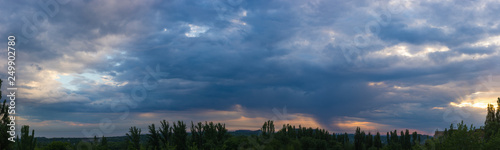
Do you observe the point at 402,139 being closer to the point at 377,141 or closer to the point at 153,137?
the point at 377,141

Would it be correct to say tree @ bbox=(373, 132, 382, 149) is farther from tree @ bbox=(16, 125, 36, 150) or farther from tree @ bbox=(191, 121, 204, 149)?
tree @ bbox=(16, 125, 36, 150)

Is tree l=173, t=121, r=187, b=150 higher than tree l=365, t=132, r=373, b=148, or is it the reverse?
tree l=173, t=121, r=187, b=150

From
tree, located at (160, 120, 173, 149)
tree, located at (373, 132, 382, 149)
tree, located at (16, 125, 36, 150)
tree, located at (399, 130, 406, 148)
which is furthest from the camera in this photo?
tree, located at (399, 130, 406, 148)

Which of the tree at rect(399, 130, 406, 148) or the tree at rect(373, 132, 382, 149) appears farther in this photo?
the tree at rect(399, 130, 406, 148)

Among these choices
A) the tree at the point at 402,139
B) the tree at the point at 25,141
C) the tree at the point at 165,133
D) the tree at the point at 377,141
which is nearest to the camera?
the tree at the point at 25,141

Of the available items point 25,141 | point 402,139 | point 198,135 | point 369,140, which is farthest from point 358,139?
point 25,141

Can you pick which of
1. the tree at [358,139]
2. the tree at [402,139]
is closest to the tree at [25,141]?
the tree at [358,139]

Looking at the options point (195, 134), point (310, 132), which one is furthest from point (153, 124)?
point (310, 132)

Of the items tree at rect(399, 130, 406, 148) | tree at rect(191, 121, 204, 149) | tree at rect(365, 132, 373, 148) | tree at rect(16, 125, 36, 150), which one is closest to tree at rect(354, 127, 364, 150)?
tree at rect(365, 132, 373, 148)

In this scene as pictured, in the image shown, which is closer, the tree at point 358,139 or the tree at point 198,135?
the tree at point 198,135

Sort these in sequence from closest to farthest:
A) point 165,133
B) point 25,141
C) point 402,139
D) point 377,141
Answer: point 25,141
point 165,133
point 377,141
point 402,139

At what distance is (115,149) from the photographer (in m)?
110

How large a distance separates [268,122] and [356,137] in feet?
172

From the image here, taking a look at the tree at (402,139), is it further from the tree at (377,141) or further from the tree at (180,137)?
the tree at (180,137)
